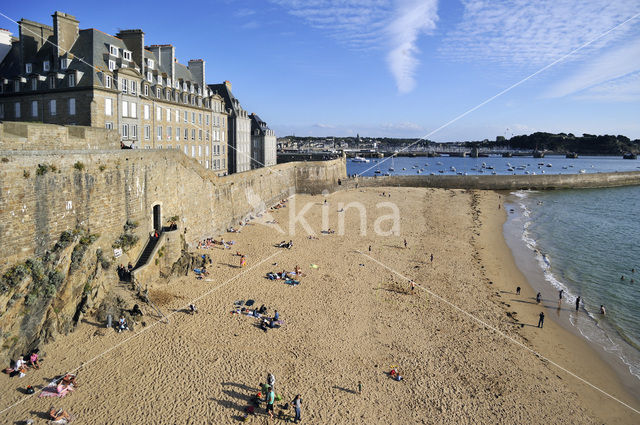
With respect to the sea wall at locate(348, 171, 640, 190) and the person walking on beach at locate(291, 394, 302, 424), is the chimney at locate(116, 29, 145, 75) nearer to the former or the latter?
the person walking on beach at locate(291, 394, 302, 424)

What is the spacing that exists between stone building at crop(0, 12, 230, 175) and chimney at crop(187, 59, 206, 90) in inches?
208

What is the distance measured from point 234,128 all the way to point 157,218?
2451 centimetres

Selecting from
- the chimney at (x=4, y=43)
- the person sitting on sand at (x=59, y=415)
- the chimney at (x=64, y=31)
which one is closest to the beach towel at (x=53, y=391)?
the person sitting on sand at (x=59, y=415)

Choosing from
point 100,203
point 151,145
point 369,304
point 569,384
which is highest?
point 151,145

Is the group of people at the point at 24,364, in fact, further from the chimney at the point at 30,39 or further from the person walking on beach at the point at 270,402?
the chimney at the point at 30,39

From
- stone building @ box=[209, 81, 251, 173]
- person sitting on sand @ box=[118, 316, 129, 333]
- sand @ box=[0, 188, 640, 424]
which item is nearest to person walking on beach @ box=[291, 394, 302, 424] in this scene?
sand @ box=[0, 188, 640, 424]

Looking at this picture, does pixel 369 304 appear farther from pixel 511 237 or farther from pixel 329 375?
pixel 511 237

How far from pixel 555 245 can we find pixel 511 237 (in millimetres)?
3631

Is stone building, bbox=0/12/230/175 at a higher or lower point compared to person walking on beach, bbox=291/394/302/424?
higher

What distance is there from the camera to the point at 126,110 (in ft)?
84.0

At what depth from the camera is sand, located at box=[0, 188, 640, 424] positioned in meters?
12.6

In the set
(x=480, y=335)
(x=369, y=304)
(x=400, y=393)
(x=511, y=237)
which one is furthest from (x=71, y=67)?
(x=511, y=237)

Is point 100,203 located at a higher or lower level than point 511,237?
higher

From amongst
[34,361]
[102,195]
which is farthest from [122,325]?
[102,195]
